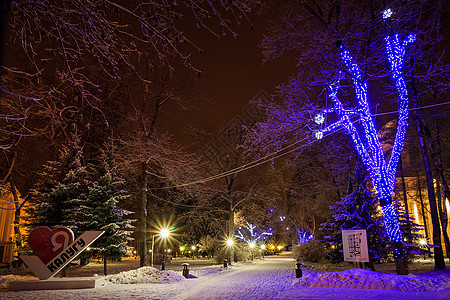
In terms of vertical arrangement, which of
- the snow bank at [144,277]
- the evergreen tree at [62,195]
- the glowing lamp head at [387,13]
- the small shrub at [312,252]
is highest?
the glowing lamp head at [387,13]

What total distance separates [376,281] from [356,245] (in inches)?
86.4

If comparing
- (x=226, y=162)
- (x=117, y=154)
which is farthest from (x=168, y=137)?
(x=226, y=162)

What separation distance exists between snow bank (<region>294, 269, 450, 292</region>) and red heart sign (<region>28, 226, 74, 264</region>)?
9.47m

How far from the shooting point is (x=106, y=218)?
59.2 feet

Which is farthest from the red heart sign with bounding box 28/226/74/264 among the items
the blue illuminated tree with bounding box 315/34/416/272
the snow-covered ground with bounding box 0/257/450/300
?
the blue illuminated tree with bounding box 315/34/416/272

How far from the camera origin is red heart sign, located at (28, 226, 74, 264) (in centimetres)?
1177

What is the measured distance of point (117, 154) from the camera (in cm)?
1870

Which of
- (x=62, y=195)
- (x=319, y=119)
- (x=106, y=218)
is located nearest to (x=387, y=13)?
(x=319, y=119)

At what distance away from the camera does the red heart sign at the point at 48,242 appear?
11.8 metres

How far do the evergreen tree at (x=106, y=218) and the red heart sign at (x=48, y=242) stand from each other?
4946 millimetres

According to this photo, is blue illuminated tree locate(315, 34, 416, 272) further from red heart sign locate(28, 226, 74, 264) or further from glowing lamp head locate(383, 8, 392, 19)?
red heart sign locate(28, 226, 74, 264)

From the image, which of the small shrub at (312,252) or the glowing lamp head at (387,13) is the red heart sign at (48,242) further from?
the small shrub at (312,252)

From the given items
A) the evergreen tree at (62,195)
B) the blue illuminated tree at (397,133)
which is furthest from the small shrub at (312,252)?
the evergreen tree at (62,195)

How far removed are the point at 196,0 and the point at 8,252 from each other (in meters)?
35.2
